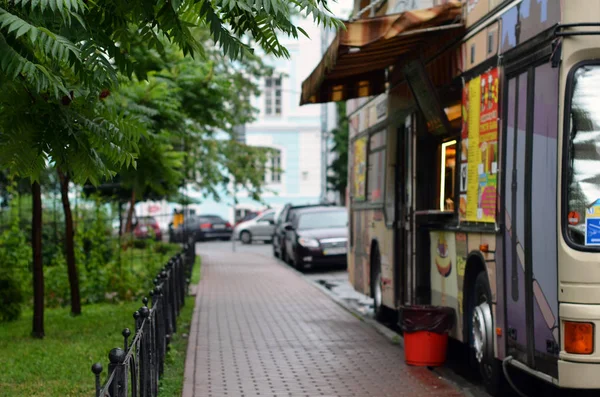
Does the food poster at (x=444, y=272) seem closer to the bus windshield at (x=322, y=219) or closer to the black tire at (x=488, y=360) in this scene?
the black tire at (x=488, y=360)

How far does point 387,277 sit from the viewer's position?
13836 millimetres

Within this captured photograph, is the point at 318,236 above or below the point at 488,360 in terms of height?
above

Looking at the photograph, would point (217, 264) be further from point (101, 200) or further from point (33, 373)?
point (33, 373)

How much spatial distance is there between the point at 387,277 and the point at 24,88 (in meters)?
8.73

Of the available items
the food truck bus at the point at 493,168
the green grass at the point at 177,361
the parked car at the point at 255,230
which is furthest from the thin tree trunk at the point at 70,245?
the parked car at the point at 255,230

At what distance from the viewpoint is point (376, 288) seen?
15.3m

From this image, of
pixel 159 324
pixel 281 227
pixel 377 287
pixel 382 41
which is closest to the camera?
pixel 159 324

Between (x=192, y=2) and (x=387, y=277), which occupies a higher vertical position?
(x=192, y=2)

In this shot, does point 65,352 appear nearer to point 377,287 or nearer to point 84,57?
point 377,287

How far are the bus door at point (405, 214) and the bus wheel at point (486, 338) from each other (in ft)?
7.83

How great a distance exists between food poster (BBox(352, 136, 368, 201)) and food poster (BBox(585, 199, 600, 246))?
8581mm

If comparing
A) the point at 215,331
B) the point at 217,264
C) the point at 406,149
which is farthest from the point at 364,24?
the point at 217,264

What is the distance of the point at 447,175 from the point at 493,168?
2.04 m

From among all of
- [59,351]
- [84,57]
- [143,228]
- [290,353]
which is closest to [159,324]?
[59,351]
